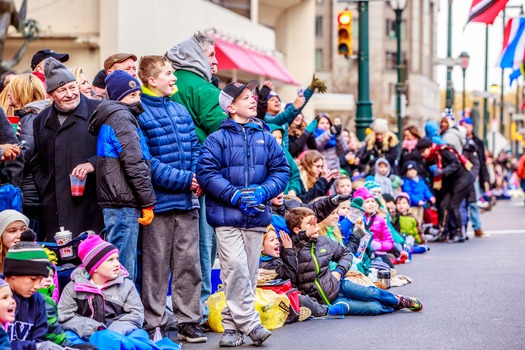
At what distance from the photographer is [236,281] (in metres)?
8.80

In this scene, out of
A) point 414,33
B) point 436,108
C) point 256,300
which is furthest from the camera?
point 436,108

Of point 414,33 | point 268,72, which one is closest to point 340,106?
point 268,72

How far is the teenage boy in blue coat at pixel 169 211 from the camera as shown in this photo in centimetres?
885

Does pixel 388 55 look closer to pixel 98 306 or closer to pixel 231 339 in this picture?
pixel 231 339

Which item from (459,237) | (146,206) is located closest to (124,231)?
(146,206)

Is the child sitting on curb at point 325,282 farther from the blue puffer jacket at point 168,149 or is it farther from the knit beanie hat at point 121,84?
the knit beanie hat at point 121,84

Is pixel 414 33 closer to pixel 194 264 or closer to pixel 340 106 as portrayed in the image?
pixel 340 106

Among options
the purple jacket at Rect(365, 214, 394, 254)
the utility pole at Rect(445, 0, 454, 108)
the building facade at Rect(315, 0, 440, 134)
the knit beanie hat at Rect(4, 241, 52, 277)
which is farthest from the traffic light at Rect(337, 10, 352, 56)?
the building facade at Rect(315, 0, 440, 134)

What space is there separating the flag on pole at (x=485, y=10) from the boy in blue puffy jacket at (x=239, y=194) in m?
8.47

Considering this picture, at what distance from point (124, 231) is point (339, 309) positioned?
271 centimetres

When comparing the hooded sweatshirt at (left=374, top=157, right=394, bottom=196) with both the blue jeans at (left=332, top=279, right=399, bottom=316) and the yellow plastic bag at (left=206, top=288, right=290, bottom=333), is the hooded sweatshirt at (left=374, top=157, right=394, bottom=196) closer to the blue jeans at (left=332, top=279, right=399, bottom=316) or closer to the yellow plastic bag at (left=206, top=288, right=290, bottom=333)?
the blue jeans at (left=332, top=279, right=399, bottom=316)

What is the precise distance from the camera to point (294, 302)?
33.1ft

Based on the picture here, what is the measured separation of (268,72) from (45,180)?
2386 centimetres

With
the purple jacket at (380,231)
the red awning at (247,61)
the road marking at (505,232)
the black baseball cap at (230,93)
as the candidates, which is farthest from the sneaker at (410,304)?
the red awning at (247,61)
